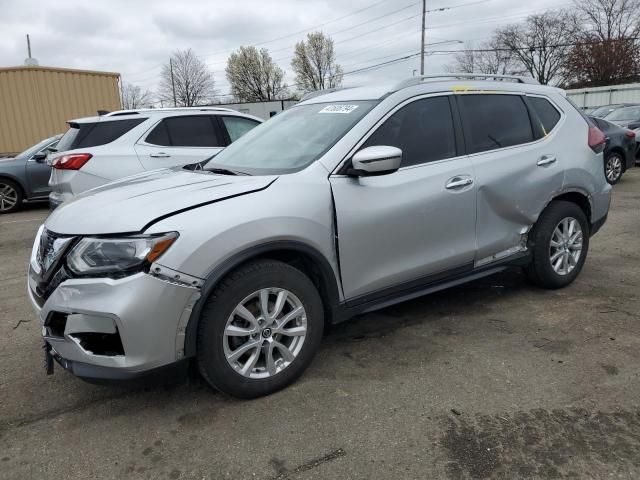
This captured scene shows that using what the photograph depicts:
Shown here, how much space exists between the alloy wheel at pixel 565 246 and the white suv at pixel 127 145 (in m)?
3.99

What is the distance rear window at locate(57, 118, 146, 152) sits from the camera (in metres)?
6.61

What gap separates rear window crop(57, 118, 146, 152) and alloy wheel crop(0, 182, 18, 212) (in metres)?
4.06

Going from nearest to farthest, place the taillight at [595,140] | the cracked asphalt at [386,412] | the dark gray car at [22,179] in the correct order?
1. the cracked asphalt at [386,412]
2. the taillight at [595,140]
3. the dark gray car at [22,179]

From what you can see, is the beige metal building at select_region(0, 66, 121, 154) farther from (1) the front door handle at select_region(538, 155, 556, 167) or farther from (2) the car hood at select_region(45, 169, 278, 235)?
(1) the front door handle at select_region(538, 155, 556, 167)

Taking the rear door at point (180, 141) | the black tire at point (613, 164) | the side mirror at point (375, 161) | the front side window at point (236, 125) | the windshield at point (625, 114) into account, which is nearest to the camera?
the side mirror at point (375, 161)

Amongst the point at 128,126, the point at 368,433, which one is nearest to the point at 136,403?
the point at 368,433

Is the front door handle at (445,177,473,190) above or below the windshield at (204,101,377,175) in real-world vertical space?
below

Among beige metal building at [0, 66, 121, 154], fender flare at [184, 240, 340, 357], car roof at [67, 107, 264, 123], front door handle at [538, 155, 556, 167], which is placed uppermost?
beige metal building at [0, 66, 121, 154]

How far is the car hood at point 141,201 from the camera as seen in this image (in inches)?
99.9

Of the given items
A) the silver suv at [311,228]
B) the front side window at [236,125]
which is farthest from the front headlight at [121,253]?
the front side window at [236,125]

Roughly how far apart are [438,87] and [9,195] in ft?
30.3

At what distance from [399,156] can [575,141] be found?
209 cm

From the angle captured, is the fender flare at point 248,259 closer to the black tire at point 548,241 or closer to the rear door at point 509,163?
the rear door at point 509,163

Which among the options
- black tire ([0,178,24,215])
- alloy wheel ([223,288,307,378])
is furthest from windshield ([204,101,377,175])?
black tire ([0,178,24,215])
